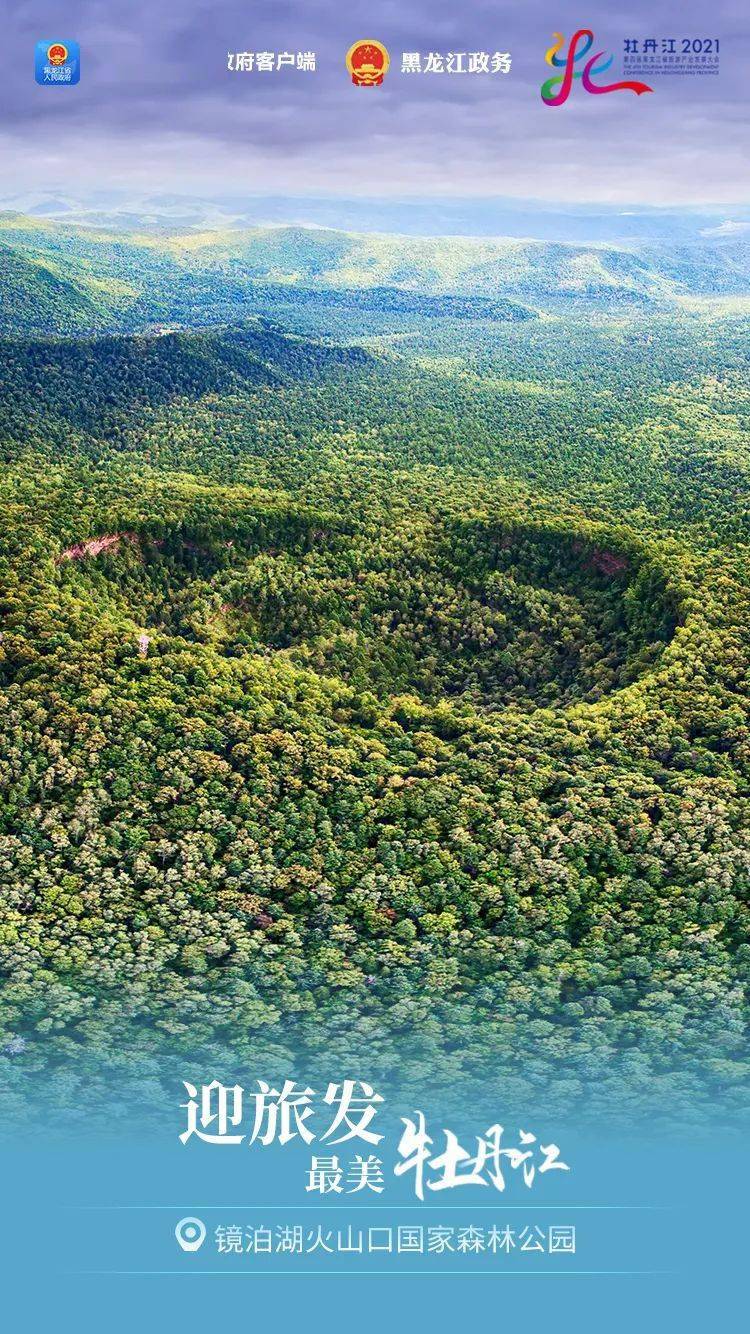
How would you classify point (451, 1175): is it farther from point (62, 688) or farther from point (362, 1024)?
point (62, 688)

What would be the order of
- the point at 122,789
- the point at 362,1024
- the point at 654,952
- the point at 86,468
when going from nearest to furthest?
1. the point at 362,1024
2. the point at 654,952
3. the point at 122,789
4. the point at 86,468

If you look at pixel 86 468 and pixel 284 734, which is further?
pixel 86 468

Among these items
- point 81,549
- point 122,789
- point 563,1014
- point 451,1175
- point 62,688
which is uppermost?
point 81,549

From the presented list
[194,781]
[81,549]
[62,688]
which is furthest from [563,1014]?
[81,549]

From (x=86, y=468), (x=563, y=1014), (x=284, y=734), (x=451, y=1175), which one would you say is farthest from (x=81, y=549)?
(x=451, y=1175)

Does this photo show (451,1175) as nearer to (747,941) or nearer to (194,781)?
(747,941)

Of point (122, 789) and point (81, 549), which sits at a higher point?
point (81, 549)

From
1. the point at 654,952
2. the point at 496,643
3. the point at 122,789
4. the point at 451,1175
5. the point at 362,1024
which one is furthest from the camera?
the point at 496,643
